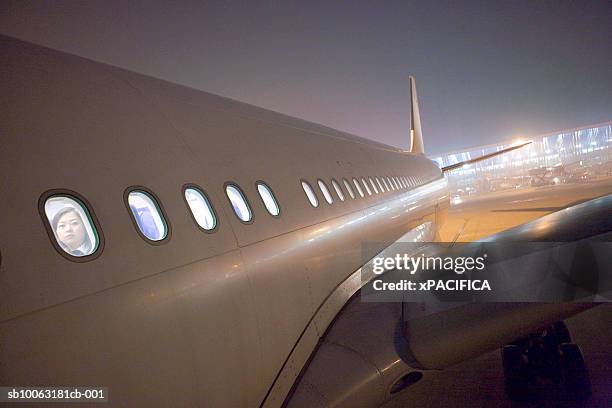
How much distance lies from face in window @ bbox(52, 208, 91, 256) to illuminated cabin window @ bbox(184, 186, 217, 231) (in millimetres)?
678

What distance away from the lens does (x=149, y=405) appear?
1.67 meters

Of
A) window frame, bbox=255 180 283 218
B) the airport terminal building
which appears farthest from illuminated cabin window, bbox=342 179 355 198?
the airport terminal building

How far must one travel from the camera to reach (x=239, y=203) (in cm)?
282

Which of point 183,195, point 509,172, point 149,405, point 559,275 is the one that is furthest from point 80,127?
point 509,172

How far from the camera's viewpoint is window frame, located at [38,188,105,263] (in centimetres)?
153

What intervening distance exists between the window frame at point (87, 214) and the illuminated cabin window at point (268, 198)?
4.97 ft

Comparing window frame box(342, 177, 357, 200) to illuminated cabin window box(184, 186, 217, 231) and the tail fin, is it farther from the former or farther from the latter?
the tail fin

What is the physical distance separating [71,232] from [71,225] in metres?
0.04

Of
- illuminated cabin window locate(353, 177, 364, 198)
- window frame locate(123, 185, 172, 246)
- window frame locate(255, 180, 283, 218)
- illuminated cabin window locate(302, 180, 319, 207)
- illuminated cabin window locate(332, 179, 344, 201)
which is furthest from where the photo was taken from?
illuminated cabin window locate(353, 177, 364, 198)

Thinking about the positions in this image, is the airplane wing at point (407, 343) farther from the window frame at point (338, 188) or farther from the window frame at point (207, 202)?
the window frame at point (338, 188)

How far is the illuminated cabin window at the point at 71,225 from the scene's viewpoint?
1.57m

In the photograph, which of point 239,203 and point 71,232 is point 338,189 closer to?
point 239,203

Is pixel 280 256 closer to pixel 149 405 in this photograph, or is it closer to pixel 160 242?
pixel 160 242

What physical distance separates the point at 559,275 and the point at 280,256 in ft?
7.84
